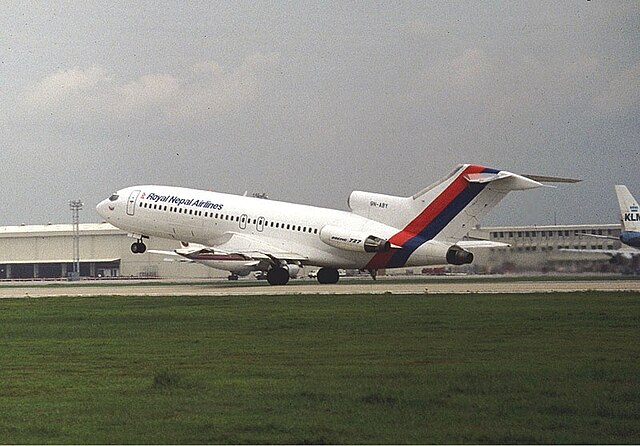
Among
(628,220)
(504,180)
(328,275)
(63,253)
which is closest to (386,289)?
(504,180)

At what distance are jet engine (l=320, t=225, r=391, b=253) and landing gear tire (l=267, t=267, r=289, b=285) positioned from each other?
3.20 metres

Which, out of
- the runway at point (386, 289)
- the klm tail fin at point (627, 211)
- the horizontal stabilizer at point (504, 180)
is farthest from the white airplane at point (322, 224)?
the klm tail fin at point (627, 211)

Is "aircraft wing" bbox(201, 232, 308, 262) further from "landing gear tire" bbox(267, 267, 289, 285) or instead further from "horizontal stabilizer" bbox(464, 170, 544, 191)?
"horizontal stabilizer" bbox(464, 170, 544, 191)

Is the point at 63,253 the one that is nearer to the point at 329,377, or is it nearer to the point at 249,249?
the point at 249,249

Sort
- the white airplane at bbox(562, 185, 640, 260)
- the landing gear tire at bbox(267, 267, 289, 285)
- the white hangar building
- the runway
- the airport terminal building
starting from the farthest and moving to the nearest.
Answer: the white hangar building, the airport terminal building, the white airplane at bbox(562, 185, 640, 260), the landing gear tire at bbox(267, 267, 289, 285), the runway

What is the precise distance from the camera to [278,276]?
69.6 m

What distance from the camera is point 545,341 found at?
2866cm

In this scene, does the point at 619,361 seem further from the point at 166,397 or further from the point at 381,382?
the point at 166,397

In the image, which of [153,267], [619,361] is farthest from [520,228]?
[153,267]

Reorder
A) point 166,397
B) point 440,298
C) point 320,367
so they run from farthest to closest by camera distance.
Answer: point 440,298 → point 320,367 → point 166,397

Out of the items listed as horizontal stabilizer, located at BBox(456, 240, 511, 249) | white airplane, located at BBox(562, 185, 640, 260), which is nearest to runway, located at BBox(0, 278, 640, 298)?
horizontal stabilizer, located at BBox(456, 240, 511, 249)

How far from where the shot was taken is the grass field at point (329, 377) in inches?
663

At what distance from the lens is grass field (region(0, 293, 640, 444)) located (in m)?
16.8

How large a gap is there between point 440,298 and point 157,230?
31468 mm
